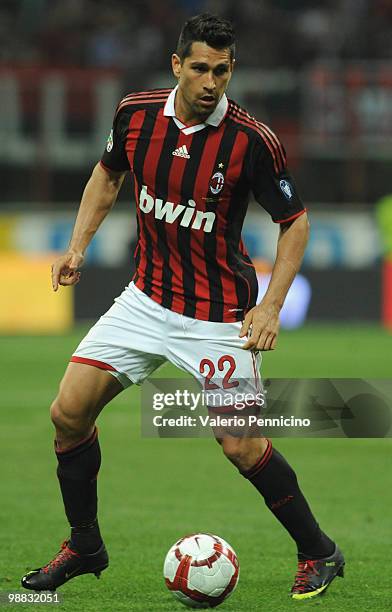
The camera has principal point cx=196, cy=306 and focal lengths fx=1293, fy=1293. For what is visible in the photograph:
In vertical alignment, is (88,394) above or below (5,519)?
above

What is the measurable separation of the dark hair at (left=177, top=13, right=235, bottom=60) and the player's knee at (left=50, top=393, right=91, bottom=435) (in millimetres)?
1322

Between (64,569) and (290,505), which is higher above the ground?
(290,505)

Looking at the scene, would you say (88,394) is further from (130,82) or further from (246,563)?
(130,82)

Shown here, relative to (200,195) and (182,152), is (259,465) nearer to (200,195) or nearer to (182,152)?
(200,195)

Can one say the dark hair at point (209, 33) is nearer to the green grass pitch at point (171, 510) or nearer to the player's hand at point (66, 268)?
the player's hand at point (66, 268)

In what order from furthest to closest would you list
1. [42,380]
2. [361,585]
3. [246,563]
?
[42,380]
[246,563]
[361,585]

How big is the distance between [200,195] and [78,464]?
1109 millimetres

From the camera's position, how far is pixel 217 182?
4.73 meters

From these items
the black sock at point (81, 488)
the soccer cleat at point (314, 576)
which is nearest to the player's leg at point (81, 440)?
the black sock at point (81, 488)

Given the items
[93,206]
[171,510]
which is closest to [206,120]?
[93,206]

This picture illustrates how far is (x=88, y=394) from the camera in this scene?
4734mm

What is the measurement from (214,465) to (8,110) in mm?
11558

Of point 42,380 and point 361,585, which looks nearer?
point 361,585

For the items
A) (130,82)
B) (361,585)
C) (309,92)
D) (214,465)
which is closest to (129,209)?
(130,82)
